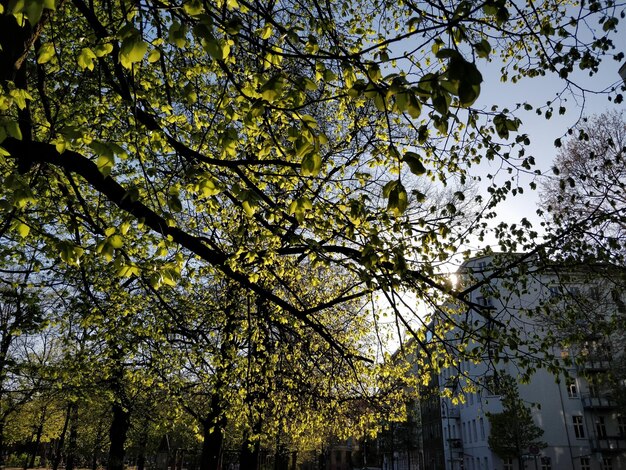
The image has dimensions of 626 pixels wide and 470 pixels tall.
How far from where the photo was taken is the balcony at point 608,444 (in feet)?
135

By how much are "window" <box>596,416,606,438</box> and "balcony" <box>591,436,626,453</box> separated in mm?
848

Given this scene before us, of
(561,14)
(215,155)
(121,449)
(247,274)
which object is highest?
(561,14)

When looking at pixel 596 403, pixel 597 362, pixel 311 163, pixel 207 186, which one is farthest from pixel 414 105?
pixel 596 403

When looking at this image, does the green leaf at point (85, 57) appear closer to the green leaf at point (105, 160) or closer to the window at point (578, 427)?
the green leaf at point (105, 160)

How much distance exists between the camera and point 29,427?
38.8 m

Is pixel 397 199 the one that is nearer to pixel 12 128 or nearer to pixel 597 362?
pixel 12 128

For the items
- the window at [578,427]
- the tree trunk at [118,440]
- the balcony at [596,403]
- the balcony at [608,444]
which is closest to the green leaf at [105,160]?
the tree trunk at [118,440]

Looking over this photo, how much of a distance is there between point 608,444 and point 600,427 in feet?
6.49

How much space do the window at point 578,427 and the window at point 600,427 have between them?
1.30 meters

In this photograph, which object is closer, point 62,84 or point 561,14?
point 561,14

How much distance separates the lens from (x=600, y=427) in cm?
4356

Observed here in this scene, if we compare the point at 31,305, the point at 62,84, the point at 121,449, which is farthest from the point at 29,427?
the point at 62,84

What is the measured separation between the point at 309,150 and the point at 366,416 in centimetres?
1184

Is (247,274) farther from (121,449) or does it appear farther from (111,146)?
(121,449)
